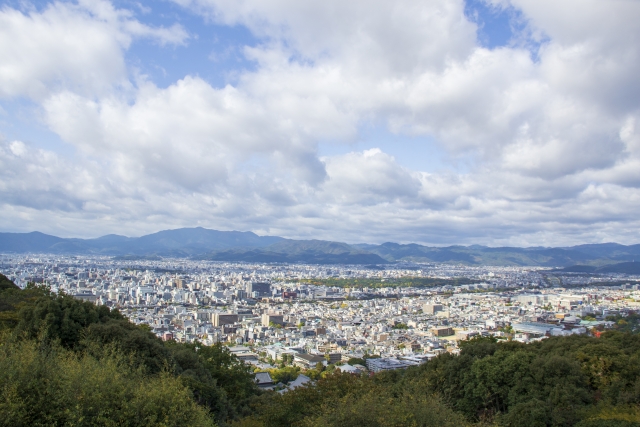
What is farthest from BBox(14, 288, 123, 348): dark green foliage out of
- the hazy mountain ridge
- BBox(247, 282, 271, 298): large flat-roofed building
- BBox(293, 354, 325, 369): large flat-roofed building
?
the hazy mountain ridge

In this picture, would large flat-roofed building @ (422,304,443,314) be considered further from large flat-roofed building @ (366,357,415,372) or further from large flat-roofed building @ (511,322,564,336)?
large flat-roofed building @ (366,357,415,372)

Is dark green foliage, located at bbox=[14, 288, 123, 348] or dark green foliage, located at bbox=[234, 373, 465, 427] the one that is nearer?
dark green foliage, located at bbox=[234, 373, 465, 427]

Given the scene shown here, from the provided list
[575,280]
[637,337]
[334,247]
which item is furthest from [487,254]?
[637,337]

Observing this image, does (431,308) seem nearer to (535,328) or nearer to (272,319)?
(535,328)

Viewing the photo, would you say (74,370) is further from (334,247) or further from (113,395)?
(334,247)

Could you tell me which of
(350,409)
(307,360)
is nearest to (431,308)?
(307,360)

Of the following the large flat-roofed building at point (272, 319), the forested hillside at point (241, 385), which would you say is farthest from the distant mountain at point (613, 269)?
the forested hillside at point (241, 385)

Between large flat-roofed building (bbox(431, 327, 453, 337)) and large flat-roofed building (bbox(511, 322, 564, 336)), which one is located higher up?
large flat-roofed building (bbox(511, 322, 564, 336))
